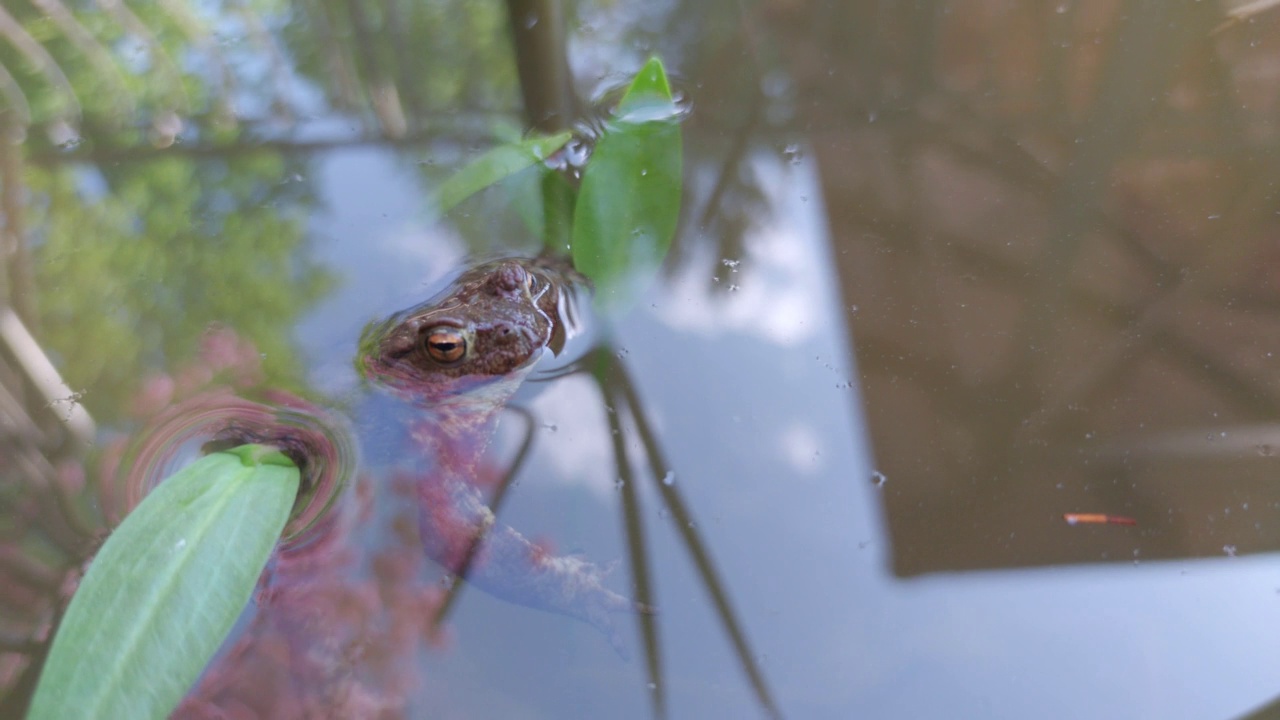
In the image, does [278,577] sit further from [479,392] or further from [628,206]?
[628,206]

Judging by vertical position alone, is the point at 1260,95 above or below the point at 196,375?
above

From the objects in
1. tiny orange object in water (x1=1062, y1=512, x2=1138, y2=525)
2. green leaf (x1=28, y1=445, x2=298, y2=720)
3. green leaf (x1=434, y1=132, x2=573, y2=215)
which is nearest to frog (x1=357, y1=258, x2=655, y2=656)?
green leaf (x1=434, y1=132, x2=573, y2=215)

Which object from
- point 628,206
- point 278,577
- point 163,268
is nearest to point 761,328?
point 628,206

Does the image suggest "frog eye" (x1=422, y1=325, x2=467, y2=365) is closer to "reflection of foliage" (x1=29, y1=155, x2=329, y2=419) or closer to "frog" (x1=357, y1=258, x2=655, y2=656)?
"frog" (x1=357, y1=258, x2=655, y2=656)

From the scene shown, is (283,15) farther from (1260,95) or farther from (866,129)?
(1260,95)

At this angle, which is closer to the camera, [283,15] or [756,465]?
[756,465]

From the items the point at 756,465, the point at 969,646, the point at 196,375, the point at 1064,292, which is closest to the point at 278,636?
the point at 196,375
